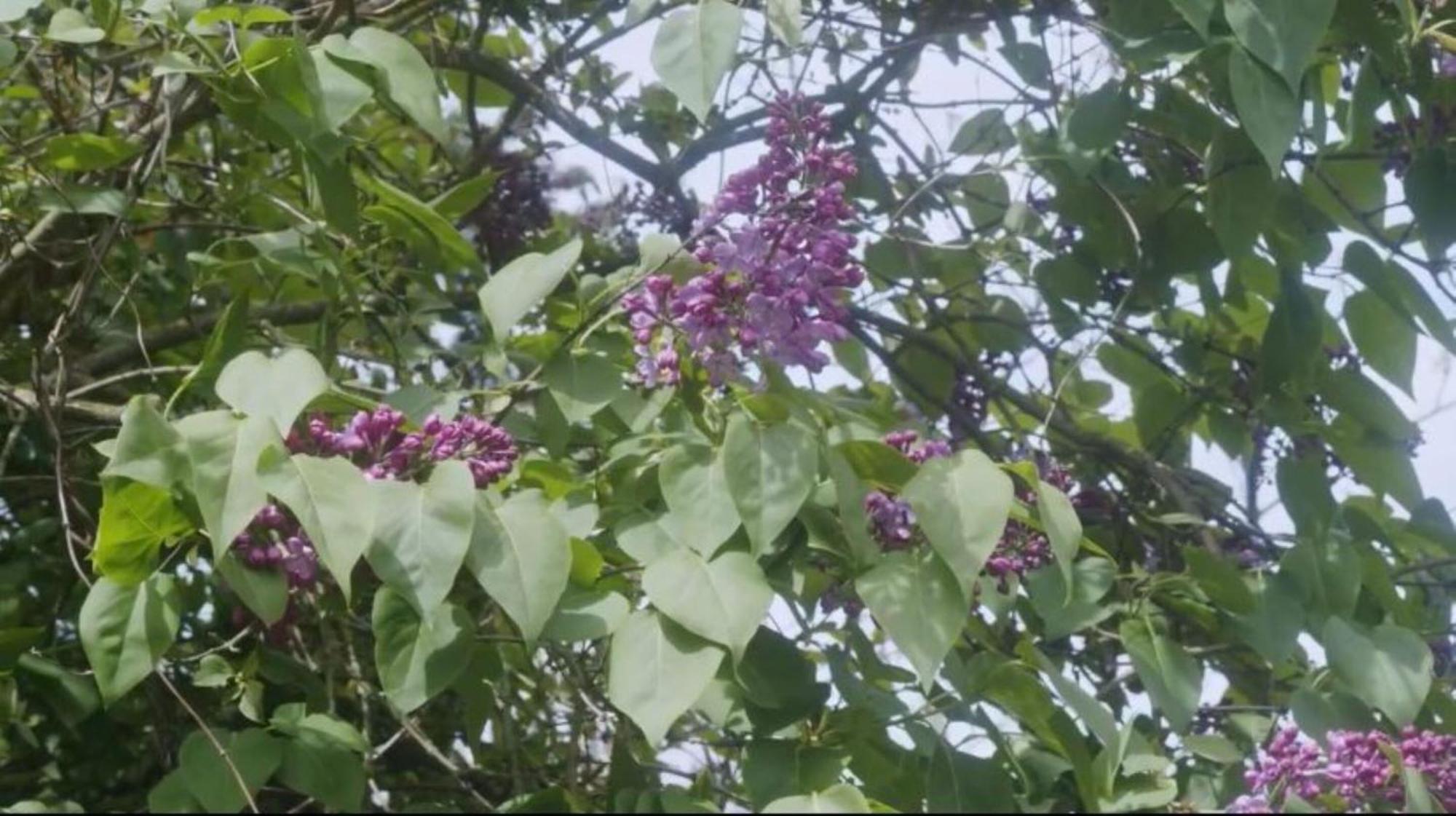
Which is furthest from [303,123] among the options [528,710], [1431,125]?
[1431,125]

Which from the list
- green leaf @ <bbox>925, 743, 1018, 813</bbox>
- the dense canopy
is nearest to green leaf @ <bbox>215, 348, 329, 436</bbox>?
the dense canopy

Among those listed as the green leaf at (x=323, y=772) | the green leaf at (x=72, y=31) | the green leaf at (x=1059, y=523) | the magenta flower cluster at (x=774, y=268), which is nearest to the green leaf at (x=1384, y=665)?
the green leaf at (x=1059, y=523)

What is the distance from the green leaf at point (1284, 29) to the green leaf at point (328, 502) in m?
0.67

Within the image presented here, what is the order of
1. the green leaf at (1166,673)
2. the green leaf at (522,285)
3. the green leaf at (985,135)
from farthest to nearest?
the green leaf at (985,135)
the green leaf at (1166,673)
the green leaf at (522,285)

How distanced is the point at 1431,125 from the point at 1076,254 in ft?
1.07

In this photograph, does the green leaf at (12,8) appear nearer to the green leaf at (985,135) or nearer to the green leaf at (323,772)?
the green leaf at (323,772)

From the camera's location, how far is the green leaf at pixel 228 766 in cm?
118

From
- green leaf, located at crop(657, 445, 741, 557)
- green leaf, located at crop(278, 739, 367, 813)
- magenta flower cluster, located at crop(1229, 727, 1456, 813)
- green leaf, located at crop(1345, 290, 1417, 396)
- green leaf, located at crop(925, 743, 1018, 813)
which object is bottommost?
green leaf, located at crop(278, 739, 367, 813)

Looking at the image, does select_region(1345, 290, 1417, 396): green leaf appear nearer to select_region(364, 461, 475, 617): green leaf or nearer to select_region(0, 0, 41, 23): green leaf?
select_region(364, 461, 475, 617): green leaf

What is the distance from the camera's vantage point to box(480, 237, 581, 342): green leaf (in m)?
1.32

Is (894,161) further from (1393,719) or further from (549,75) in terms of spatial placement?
(1393,719)

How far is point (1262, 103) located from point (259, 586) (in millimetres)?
726

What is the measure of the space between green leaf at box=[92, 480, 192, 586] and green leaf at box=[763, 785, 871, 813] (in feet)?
1.34

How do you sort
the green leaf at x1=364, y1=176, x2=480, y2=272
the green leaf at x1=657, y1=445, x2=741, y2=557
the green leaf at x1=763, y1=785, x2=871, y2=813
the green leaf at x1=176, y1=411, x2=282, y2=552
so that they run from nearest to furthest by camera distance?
the green leaf at x1=763, y1=785, x2=871, y2=813 < the green leaf at x1=176, y1=411, x2=282, y2=552 < the green leaf at x1=657, y1=445, x2=741, y2=557 < the green leaf at x1=364, y1=176, x2=480, y2=272
